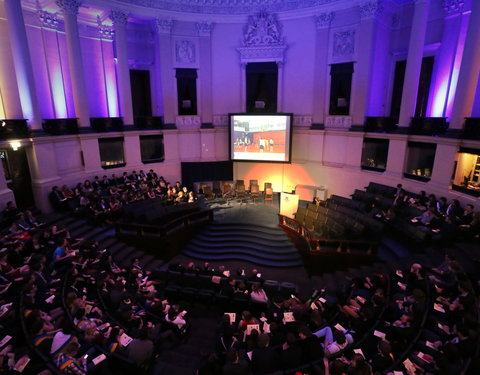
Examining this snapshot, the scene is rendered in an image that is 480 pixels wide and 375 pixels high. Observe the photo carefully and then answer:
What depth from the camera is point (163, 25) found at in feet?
55.8

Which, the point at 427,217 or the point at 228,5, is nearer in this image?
the point at 427,217

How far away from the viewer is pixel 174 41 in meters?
17.5

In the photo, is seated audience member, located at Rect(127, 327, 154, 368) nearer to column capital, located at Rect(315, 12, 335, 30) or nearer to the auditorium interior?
the auditorium interior

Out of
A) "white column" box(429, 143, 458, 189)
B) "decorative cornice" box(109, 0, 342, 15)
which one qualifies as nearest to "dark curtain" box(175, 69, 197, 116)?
"decorative cornice" box(109, 0, 342, 15)

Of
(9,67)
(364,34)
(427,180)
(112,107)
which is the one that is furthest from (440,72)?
(9,67)

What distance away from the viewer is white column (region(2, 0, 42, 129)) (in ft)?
39.8

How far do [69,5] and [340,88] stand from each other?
13.7 meters

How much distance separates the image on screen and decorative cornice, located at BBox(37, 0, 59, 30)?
1002 cm

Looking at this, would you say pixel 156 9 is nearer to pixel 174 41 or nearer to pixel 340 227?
pixel 174 41

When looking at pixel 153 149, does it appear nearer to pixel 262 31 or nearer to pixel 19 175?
pixel 19 175

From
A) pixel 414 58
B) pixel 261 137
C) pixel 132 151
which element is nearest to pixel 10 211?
pixel 132 151

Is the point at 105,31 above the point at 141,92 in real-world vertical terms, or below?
above

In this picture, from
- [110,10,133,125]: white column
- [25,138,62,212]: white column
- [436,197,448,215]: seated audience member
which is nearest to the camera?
[436,197,448,215]: seated audience member

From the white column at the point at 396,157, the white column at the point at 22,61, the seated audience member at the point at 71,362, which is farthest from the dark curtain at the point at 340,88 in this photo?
the seated audience member at the point at 71,362
